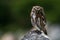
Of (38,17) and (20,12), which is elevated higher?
(38,17)

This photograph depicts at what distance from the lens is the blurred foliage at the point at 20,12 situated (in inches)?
324

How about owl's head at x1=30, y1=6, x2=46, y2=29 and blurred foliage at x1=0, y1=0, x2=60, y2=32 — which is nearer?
owl's head at x1=30, y1=6, x2=46, y2=29

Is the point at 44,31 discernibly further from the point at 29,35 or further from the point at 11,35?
the point at 11,35

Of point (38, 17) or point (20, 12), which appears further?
point (20, 12)

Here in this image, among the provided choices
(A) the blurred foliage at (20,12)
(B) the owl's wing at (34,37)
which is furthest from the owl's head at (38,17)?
(A) the blurred foliage at (20,12)

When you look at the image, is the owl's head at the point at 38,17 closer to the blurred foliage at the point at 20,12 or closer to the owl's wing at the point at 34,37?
the owl's wing at the point at 34,37

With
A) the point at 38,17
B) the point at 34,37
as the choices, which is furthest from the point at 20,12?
the point at 34,37

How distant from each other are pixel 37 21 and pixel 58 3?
5.70 metres

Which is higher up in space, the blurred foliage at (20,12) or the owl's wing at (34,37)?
the owl's wing at (34,37)

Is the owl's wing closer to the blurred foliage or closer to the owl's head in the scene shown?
the owl's head

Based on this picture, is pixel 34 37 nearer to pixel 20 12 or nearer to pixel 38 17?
pixel 38 17

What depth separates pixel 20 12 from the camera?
8.43 metres

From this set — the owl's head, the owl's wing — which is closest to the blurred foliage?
the owl's head

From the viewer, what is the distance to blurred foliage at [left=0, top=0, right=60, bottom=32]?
8.23 meters
